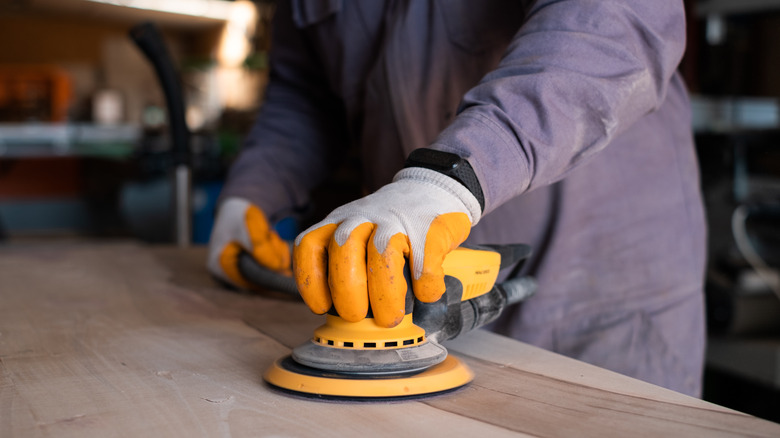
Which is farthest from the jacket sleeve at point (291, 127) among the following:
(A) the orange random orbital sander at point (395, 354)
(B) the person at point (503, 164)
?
(A) the orange random orbital sander at point (395, 354)

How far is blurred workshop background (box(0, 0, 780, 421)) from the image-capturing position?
7.65ft

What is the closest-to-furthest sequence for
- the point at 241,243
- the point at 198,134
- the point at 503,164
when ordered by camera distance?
the point at 503,164, the point at 241,243, the point at 198,134

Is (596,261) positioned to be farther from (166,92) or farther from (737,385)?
(737,385)

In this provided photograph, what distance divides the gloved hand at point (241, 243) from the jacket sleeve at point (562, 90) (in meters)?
0.59

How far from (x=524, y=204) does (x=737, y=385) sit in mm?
1837

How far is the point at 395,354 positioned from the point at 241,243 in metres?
0.67

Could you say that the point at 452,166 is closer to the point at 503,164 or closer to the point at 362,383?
the point at 503,164

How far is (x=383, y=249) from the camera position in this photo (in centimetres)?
68

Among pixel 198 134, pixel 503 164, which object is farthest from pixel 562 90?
pixel 198 134

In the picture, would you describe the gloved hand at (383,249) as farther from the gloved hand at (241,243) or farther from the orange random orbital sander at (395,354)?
the gloved hand at (241,243)

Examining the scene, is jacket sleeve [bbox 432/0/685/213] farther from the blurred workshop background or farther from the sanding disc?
the blurred workshop background

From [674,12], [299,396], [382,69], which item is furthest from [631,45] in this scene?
[299,396]

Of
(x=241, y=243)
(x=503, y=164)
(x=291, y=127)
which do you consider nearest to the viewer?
(x=503, y=164)

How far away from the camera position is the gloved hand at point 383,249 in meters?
0.69
